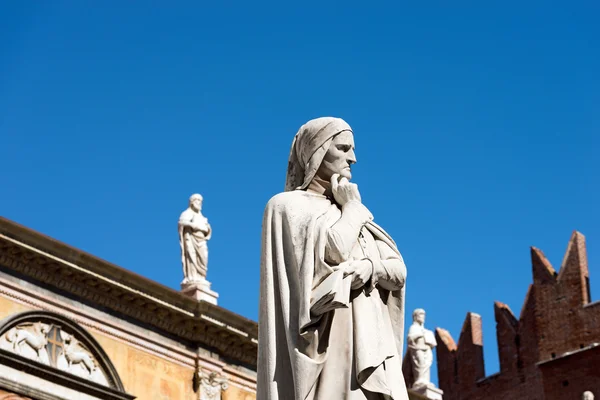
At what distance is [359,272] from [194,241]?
16.8m

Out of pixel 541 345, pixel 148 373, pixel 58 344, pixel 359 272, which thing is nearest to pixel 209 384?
pixel 148 373

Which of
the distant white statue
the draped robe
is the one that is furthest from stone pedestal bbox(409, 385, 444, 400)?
the draped robe

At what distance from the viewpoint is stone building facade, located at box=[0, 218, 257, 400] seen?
19016 millimetres

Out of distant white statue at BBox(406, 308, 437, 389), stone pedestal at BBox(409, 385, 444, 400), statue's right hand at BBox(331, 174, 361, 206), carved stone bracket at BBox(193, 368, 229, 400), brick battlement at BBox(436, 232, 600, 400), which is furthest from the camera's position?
brick battlement at BBox(436, 232, 600, 400)

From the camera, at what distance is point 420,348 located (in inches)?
997

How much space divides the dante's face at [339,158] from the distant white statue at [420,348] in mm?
20294

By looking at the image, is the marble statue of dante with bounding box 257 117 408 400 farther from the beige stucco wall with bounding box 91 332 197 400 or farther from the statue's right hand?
the beige stucco wall with bounding box 91 332 197 400

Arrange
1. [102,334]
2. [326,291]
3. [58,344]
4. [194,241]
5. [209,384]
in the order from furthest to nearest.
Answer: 1. [209,384]
2. [194,241]
3. [102,334]
4. [58,344]
5. [326,291]

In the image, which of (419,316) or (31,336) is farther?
(419,316)

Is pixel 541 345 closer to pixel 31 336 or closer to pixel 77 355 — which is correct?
pixel 77 355

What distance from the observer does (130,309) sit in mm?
20828

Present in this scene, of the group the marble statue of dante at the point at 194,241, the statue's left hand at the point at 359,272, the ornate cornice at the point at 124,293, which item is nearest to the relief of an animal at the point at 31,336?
the ornate cornice at the point at 124,293

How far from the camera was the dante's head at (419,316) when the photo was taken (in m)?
25.4

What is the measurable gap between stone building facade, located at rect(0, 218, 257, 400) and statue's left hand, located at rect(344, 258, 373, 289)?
1420 centimetres
